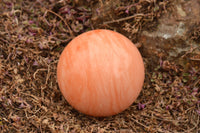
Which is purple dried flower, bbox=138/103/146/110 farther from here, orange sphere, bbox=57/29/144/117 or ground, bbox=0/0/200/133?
orange sphere, bbox=57/29/144/117

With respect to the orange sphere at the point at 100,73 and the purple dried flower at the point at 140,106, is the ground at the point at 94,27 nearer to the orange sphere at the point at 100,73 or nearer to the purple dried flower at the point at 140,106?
the purple dried flower at the point at 140,106

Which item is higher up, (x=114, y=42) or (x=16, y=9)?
(x=16, y=9)

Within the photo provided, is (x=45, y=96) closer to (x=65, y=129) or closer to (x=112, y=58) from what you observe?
(x=65, y=129)

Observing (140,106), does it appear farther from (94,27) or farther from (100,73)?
(94,27)

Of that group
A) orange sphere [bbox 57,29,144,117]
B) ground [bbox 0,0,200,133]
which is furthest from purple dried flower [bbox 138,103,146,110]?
orange sphere [bbox 57,29,144,117]

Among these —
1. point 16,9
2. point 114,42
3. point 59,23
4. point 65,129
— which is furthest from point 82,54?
point 16,9

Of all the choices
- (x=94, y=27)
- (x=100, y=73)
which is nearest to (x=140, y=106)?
(x=100, y=73)
